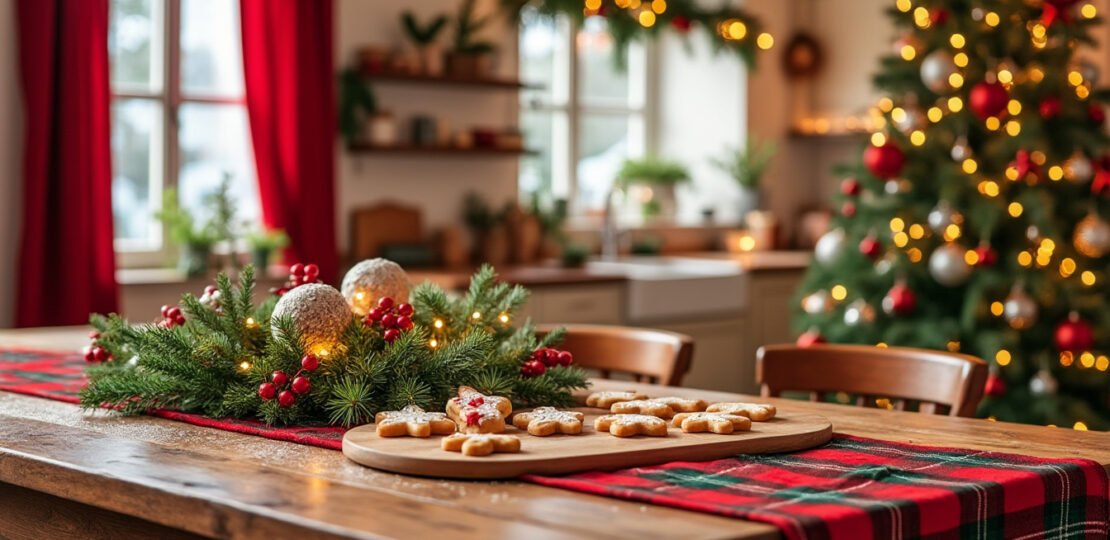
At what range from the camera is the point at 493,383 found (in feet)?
6.04

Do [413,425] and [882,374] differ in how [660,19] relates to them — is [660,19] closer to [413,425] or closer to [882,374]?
[882,374]

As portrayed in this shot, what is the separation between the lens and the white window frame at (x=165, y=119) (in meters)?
5.02

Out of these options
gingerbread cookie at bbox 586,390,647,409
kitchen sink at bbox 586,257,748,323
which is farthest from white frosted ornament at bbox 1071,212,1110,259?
gingerbread cookie at bbox 586,390,647,409

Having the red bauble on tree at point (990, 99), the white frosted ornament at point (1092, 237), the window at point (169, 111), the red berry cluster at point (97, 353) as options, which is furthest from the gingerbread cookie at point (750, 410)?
the window at point (169, 111)

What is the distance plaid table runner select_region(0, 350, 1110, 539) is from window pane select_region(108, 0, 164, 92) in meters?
3.49

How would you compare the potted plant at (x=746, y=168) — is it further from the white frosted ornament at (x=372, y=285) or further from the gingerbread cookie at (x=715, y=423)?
the gingerbread cookie at (x=715, y=423)

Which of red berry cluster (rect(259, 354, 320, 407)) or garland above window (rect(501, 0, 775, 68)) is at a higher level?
garland above window (rect(501, 0, 775, 68))

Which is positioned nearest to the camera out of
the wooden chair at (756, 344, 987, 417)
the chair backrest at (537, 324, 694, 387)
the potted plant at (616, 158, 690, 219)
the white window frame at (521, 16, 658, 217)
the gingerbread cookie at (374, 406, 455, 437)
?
the gingerbread cookie at (374, 406, 455, 437)

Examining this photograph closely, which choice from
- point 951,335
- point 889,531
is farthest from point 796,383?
point 951,335

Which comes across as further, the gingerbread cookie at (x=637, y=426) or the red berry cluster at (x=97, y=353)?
the red berry cluster at (x=97, y=353)

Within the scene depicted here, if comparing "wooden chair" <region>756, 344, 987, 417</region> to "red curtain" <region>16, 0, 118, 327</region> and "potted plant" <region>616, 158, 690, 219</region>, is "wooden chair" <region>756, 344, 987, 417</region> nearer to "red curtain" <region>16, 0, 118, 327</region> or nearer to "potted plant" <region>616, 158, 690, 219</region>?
"red curtain" <region>16, 0, 118, 327</region>

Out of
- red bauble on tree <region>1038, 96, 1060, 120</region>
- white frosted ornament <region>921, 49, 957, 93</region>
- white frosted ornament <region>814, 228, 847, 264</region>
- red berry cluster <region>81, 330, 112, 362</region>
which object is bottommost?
red berry cluster <region>81, 330, 112, 362</region>

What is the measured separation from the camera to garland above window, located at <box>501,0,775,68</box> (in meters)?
6.03

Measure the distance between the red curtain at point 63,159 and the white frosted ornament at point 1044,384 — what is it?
3.02 meters
